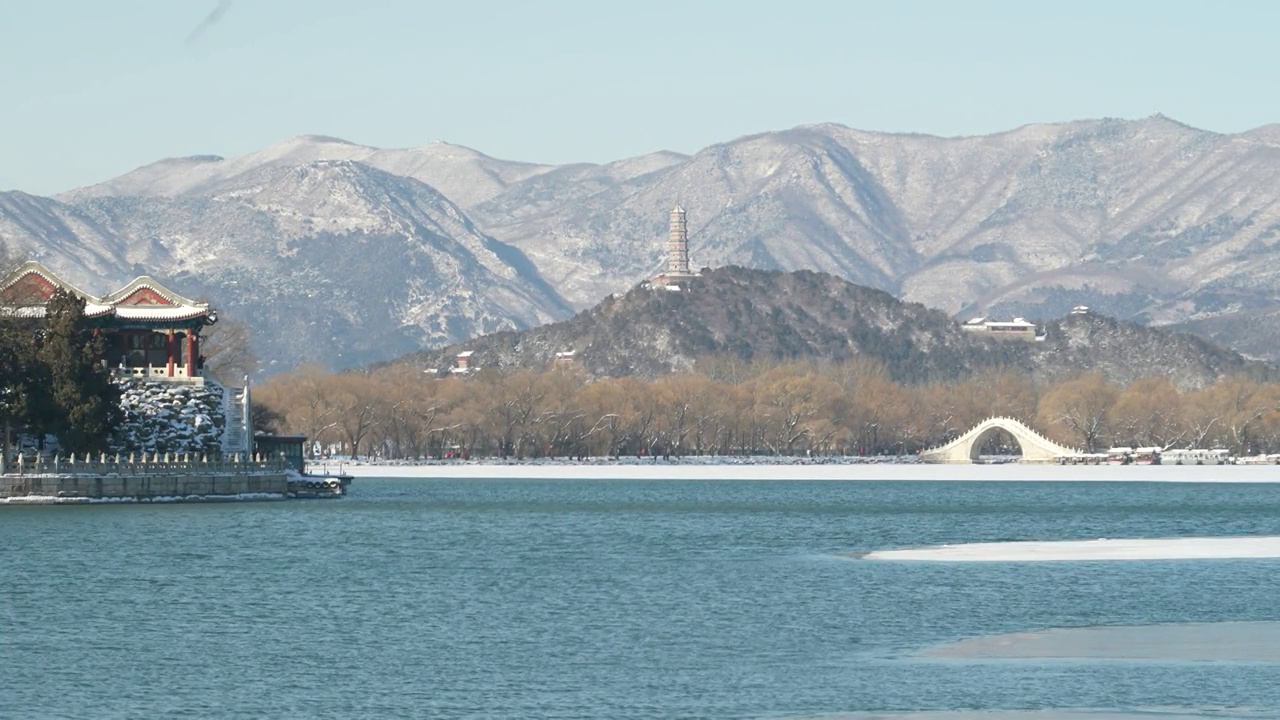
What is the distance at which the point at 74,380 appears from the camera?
125250mm

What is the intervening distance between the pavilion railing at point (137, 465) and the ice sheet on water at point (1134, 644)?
7617cm

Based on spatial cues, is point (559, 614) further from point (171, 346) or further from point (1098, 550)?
point (171, 346)

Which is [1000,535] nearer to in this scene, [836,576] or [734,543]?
[734,543]

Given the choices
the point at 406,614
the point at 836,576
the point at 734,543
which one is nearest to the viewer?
the point at 406,614

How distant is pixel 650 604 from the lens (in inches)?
2741

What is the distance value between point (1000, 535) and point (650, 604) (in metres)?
40.0

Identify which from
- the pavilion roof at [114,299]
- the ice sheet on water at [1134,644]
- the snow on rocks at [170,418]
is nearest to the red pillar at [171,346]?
the pavilion roof at [114,299]

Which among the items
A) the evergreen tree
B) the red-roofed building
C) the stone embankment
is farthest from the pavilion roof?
the stone embankment

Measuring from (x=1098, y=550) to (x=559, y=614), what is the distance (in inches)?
1254

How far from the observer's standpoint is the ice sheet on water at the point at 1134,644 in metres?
55.2

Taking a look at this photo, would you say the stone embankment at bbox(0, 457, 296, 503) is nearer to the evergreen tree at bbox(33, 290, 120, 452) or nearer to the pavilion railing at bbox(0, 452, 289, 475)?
the pavilion railing at bbox(0, 452, 289, 475)

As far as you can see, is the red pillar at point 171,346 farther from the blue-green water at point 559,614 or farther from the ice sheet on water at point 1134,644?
the ice sheet on water at point 1134,644

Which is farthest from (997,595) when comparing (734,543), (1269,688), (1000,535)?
(1000,535)

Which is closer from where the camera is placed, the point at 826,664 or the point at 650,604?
the point at 826,664
